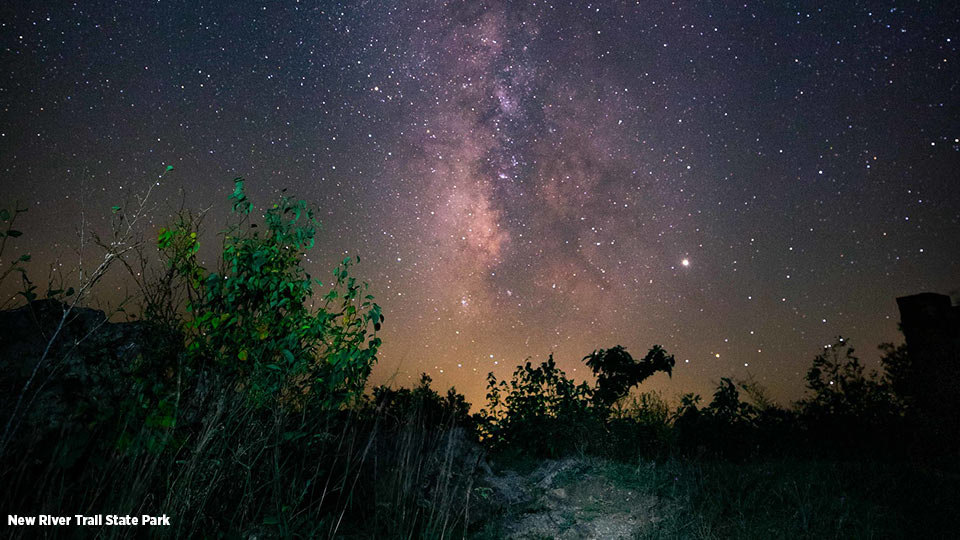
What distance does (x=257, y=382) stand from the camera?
9.71 ft

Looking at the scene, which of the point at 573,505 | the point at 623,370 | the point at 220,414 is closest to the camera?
the point at 220,414

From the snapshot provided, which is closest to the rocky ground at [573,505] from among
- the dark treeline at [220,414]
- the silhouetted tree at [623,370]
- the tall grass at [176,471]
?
the dark treeline at [220,414]

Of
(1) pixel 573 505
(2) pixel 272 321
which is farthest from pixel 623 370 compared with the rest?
(2) pixel 272 321

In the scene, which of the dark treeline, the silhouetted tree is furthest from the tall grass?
the silhouetted tree

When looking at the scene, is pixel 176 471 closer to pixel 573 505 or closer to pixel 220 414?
pixel 220 414

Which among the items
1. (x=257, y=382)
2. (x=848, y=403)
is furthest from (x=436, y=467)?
(x=848, y=403)

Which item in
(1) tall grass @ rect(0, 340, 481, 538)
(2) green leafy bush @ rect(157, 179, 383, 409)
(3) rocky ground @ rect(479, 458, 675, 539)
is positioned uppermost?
(2) green leafy bush @ rect(157, 179, 383, 409)

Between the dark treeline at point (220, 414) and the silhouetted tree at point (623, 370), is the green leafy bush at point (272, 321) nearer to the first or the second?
the dark treeline at point (220, 414)

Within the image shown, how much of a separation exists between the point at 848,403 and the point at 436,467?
33.2ft

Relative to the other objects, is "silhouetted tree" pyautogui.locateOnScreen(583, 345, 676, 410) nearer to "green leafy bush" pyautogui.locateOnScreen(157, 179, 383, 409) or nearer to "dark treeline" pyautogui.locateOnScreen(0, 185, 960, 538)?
"dark treeline" pyautogui.locateOnScreen(0, 185, 960, 538)

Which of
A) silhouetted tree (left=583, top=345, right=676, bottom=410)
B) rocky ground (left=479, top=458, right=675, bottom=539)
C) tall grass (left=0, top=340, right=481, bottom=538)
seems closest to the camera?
tall grass (left=0, top=340, right=481, bottom=538)

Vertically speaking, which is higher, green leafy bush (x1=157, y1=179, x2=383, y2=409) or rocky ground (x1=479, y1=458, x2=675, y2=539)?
green leafy bush (x1=157, y1=179, x2=383, y2=409)

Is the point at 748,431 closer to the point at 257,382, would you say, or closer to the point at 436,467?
the point at 436,467

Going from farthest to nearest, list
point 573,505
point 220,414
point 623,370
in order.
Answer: point 623,370, point 573,505, point 220,414
